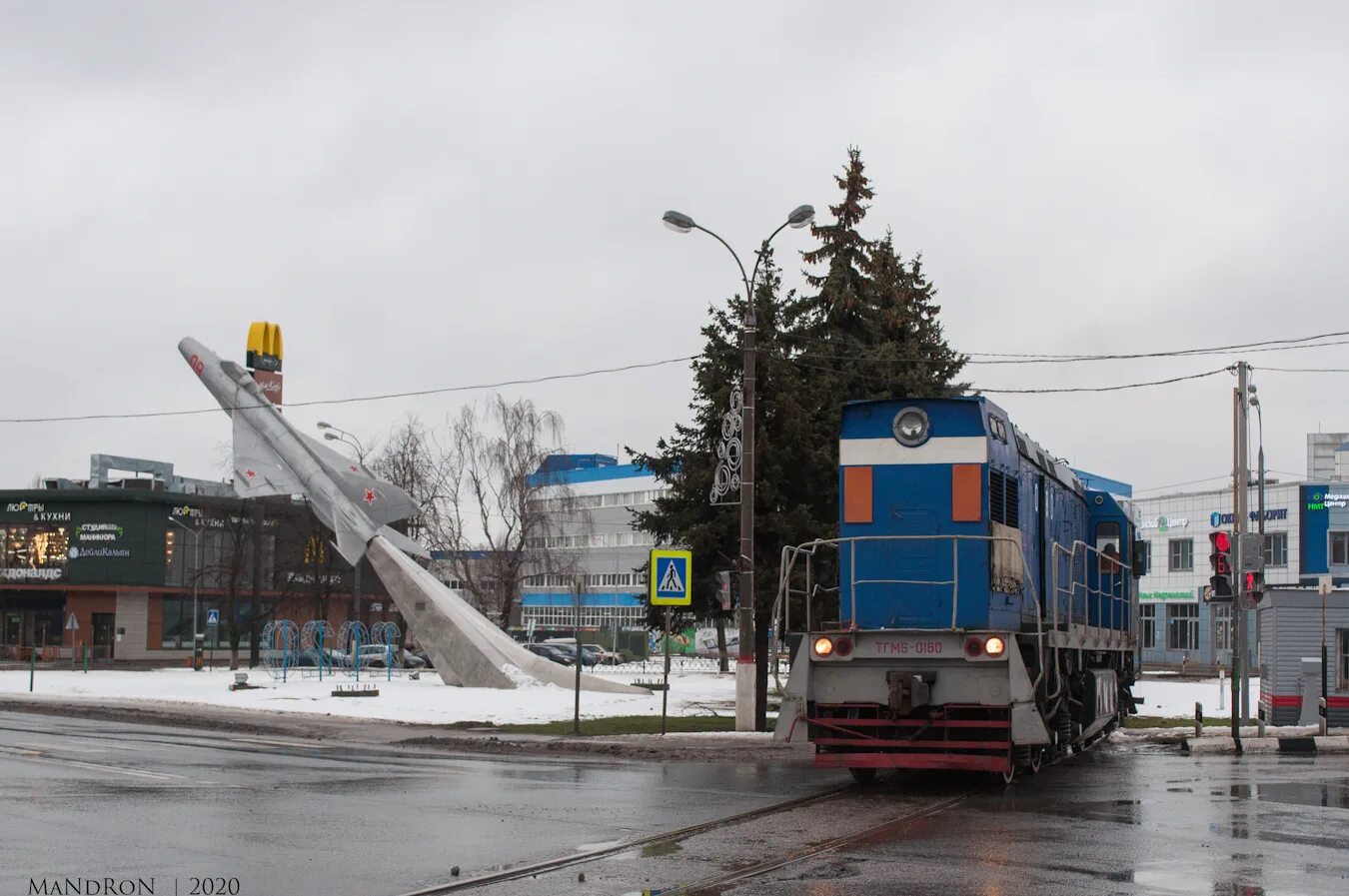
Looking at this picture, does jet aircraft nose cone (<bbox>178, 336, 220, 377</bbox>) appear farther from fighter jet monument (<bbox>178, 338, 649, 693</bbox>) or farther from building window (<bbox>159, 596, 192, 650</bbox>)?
building window (<bbox>159, 596, 192, 650</bbox>)

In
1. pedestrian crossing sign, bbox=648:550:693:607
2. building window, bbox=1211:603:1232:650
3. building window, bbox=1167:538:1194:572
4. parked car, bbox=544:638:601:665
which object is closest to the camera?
pedestrian crossing sign, bbox=648:550:693:607

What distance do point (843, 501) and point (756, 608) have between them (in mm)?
10084

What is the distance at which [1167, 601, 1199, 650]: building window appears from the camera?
249ft

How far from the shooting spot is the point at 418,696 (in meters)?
35.8

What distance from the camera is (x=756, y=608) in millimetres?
25891

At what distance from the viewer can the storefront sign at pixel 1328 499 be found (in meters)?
66.8

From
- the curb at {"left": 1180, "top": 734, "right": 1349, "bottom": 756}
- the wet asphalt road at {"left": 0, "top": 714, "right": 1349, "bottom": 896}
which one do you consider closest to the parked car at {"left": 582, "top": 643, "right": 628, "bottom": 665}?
the curb at {"left": 1180, "top": 734, "right": 1349, "bottom": 756}

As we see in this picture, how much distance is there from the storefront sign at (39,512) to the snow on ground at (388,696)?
958 inches

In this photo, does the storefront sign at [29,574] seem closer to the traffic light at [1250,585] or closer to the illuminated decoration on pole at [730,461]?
the illuminated decoration on pole at [730,461]

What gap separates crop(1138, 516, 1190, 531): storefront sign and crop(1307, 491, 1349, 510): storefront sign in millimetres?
8289

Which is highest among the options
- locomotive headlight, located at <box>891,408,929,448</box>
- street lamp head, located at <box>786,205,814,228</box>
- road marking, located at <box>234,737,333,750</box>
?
street lamp head, located at <box>786,205,814,228</box>

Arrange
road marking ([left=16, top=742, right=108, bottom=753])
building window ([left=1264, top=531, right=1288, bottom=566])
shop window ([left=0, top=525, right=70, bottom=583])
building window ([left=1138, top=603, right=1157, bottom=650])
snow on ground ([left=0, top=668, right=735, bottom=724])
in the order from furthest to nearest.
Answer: building window ([left=1138, top=603, right=1157, bottom=650]), shop window ([left=0, top=525, right=70, bottom=583]), building window ([left=1264, top=531, right=1288, bottom=566]), snow on ground ([left=0, top=668, right=735, bottom=724]), road marking ([left=16, top=742, right=108, bottom=753])

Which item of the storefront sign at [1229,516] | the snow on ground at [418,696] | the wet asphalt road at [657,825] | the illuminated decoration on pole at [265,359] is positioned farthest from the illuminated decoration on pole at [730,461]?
the storefront sign at [1229,516]

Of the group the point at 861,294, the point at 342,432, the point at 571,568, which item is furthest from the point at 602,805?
the point at 571,568
